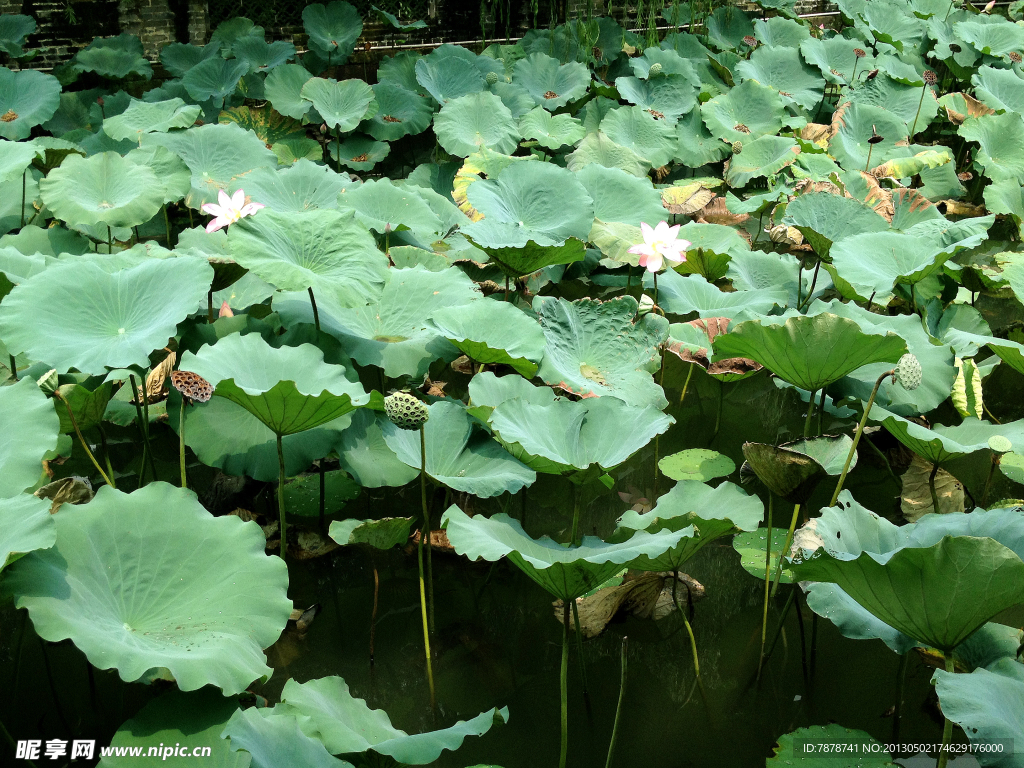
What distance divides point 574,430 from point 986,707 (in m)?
1.01

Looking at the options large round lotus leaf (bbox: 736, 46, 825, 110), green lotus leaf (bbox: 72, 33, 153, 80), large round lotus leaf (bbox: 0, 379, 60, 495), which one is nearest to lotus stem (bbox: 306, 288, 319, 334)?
large round lotus leaf (bbox: 0, 379, 60, 495)

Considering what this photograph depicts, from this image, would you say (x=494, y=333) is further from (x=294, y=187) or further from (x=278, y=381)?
(x=294, y=187)

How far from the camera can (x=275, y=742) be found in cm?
132

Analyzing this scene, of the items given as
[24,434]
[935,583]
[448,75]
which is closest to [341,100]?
[448,75]

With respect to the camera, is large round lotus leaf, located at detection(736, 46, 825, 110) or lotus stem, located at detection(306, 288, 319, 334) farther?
large round lotus leaf, located at detection(736, 46, 825, 110)

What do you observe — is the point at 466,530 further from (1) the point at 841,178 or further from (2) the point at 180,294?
(1) the point at 841,178

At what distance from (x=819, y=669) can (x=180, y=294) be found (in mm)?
1800

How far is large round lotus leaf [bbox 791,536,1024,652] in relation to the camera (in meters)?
1.28

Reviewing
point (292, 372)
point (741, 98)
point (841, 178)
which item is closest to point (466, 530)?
point (292, 372)

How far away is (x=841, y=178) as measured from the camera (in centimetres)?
395

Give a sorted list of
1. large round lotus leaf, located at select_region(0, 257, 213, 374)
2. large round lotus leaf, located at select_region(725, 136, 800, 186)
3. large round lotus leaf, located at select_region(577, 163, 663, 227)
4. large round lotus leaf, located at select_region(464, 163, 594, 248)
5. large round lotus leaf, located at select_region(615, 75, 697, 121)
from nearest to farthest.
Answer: large round lotus leaf, located at select_region(0, 257, 213, 374) < large round lotus leaf, located at select_region(464, 163, 594, 248) < large round lotus leaf, located at select_region(577, 163, 663, 227) < large round lotus leaf, located at select_region(725, 136, 800, 186) < large round lotus leaf, located at select_region(615, 75, 697, 121)

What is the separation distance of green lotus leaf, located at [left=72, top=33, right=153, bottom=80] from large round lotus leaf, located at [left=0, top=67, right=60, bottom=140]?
98 centimetres

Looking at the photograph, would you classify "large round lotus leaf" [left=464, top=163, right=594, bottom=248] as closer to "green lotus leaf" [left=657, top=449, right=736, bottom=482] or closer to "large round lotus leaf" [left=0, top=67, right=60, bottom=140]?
"green lotus leaf" [left=657, top=449, right=736, bottom=482]

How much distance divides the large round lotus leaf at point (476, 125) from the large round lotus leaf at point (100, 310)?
7.46ft
